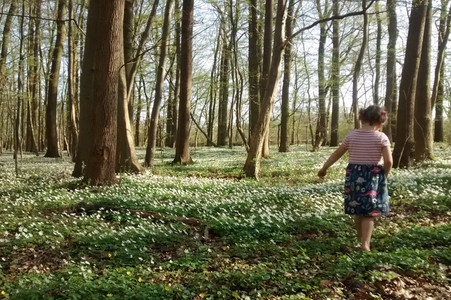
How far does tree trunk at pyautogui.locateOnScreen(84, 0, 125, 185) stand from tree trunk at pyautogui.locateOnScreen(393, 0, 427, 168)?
9.81 m

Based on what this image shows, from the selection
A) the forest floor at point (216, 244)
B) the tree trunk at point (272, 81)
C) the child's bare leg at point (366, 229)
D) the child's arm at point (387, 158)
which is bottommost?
the forest floor at point (216, 244)

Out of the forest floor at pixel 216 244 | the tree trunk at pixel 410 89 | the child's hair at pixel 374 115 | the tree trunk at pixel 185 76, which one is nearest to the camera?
the forest floor at pixel 216 244

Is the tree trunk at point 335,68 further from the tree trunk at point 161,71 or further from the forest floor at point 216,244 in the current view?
the forest floor at point 216,244

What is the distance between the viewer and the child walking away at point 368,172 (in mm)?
4535

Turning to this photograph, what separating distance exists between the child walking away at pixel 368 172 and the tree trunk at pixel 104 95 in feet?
21.0

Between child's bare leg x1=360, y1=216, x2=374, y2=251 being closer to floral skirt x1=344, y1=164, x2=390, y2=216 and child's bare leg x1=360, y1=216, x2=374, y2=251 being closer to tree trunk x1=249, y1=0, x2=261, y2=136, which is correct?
floral skirt x1=344, y1=164, x2=390, y2=216

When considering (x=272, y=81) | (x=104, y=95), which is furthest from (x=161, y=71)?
(x=104, y=95)

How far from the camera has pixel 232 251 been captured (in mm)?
5035

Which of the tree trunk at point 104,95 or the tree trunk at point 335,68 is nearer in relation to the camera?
the tree trunk at point 104,95

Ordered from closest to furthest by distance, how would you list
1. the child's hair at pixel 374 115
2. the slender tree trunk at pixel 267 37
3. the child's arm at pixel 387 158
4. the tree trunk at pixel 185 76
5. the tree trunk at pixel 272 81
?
1. the child's arm at pixel 387 158
2. the child's hair at pixel 374 115
3. the tree trunk at pixel 272 81
4. the slender tree trunk at pixel 267 37
5. the tree trunk at pixel 185 76

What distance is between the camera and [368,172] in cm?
459

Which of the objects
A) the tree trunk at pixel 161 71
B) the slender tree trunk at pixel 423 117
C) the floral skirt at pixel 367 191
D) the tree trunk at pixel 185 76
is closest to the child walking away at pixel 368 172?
the floral skirt at pixel 367 191

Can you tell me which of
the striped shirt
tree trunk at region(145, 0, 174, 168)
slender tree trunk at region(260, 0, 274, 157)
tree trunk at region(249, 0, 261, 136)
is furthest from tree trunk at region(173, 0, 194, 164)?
the striped shirt

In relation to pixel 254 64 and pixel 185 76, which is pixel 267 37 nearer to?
pixel 185 76
